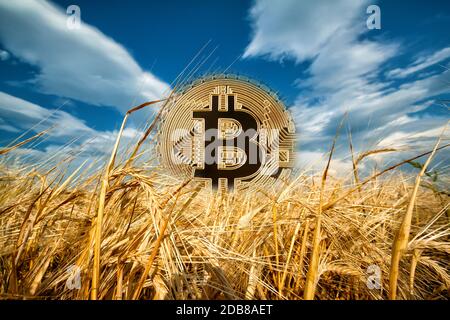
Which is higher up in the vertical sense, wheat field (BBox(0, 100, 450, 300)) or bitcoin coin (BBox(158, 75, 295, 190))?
bitcoin coin (BBox(158, 75, 295, 190))

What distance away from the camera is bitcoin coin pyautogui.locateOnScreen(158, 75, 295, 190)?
2.28m

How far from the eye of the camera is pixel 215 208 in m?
1.55

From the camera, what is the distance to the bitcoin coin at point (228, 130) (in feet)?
7.49

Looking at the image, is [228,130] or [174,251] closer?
[174,251]

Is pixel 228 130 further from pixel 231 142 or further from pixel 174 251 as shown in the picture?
pixel 174 251

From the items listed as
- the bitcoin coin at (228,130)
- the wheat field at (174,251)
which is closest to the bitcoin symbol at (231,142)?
the bitcoin coin at (228,130)

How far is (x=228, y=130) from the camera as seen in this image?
2713 mm

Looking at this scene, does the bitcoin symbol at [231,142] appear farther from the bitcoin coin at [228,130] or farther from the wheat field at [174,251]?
the wheat field at [174,251]

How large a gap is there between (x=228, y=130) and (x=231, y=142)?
14 centimetres

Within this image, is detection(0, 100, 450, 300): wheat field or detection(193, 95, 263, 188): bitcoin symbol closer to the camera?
detection(0, 100, 450, 300): wheat field

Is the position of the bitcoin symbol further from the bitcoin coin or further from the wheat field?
the wheat field

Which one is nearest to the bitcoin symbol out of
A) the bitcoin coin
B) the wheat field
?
the bitcoin coin

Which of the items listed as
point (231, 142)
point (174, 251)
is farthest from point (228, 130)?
point (174, 251)
